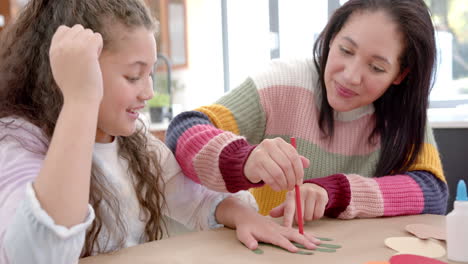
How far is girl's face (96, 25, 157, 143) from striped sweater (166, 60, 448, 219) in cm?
18

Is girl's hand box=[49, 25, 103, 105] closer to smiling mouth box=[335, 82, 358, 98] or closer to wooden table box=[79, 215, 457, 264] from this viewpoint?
wooden table box=[79, 215, 457, 264]

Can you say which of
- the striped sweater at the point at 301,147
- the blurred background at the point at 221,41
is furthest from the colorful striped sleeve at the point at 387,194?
the blurred background at the point at 221,41

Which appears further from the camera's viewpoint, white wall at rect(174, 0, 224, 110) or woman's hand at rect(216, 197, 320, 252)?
white wall at rect(174, 0, 224, 110)

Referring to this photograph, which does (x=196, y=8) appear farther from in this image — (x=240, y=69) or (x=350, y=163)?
(x=350, y=163)

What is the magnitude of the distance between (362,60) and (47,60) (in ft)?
2.20

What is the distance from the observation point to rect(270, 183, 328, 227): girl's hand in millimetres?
878

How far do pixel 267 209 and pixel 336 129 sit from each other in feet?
0.87

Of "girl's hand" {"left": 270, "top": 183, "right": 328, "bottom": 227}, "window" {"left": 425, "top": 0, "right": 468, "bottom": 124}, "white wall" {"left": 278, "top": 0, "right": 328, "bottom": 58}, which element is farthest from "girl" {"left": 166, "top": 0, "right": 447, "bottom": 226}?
"white wall" {"left": 278, "top": 0, "right": 328, "bottom": 58}

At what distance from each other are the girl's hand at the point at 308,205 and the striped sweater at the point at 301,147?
29 mm

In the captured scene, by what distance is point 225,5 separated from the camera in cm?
368

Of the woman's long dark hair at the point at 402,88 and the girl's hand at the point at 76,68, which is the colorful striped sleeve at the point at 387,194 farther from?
the girl's hand at the point at 76,68

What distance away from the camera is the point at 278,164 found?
788mm

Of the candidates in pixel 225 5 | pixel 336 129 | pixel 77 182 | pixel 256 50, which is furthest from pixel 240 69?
pixel 77 182

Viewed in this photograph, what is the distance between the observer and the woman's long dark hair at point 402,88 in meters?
1.14
